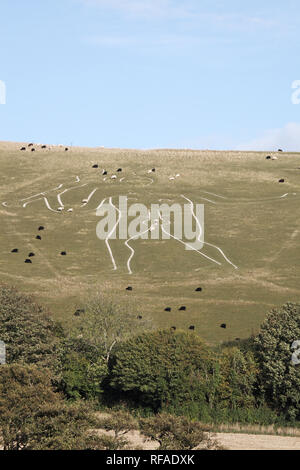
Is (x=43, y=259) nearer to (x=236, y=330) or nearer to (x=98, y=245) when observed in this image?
(x=98, y=245)

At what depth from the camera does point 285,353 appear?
65.7 m

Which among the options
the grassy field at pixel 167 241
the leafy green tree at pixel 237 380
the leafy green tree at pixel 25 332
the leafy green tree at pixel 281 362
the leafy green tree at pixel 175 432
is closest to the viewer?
the leafy green tree at pixel 175 432

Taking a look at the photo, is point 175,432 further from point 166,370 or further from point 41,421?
point 166,370

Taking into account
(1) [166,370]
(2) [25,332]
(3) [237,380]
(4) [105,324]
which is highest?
(4) [105,324]

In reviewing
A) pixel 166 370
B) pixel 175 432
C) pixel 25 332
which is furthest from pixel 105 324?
pixel 175 432

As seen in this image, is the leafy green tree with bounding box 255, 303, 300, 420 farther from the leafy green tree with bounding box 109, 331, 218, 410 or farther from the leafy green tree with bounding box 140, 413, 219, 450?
the leafy green tree with bounding box 140, 413, 219, 450

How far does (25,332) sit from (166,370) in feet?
47.9

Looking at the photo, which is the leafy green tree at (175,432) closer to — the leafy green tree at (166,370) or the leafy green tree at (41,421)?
the leafy green tree at (41,421)

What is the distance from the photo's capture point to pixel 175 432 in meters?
43.0

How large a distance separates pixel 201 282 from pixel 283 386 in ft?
168

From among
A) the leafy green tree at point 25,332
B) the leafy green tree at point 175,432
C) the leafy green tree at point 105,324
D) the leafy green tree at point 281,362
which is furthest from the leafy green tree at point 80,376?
the leafy green tree at point 175,432

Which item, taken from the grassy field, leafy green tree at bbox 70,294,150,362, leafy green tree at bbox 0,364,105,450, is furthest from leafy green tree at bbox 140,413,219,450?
the grassy field

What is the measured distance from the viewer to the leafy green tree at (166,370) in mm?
64188

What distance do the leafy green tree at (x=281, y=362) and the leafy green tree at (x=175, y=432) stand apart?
21.4 meters
